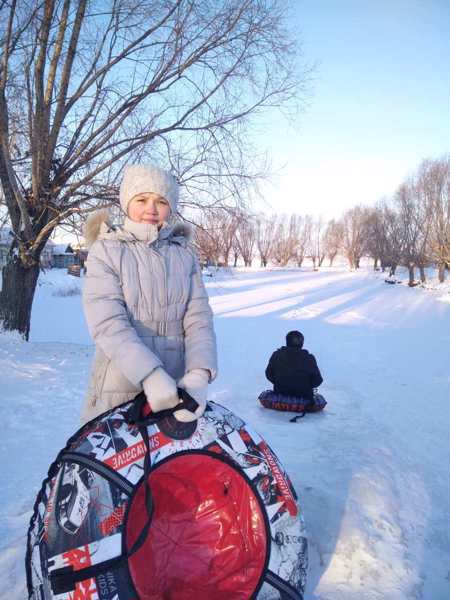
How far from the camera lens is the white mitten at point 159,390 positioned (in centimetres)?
184

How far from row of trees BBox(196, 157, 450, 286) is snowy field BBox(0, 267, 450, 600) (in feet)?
8.83

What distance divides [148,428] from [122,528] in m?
0.43

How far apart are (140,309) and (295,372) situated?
350 centimetres

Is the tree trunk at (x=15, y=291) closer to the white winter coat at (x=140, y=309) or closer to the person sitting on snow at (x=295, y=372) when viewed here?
the person sitting on snow at (x=295, y=372)

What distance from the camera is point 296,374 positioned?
522cm

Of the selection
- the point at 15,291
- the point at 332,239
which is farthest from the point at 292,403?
the point at 332,239

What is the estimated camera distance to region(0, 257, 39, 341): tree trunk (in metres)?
7.57

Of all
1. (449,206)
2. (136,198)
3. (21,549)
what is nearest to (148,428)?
(136,198)

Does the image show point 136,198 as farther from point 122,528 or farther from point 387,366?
point 387,366

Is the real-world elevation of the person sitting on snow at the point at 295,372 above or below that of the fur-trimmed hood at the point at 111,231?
below

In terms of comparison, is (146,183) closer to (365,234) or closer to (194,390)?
(194,390)

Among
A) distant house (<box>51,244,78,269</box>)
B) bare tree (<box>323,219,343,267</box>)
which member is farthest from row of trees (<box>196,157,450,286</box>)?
distant house (<box>51,244,78,269</box>)

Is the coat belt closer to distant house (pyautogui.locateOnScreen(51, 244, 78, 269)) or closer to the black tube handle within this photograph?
the black tube handle

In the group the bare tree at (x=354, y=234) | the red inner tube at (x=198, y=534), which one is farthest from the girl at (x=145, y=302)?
the bare tree at (x=354, y=234)
